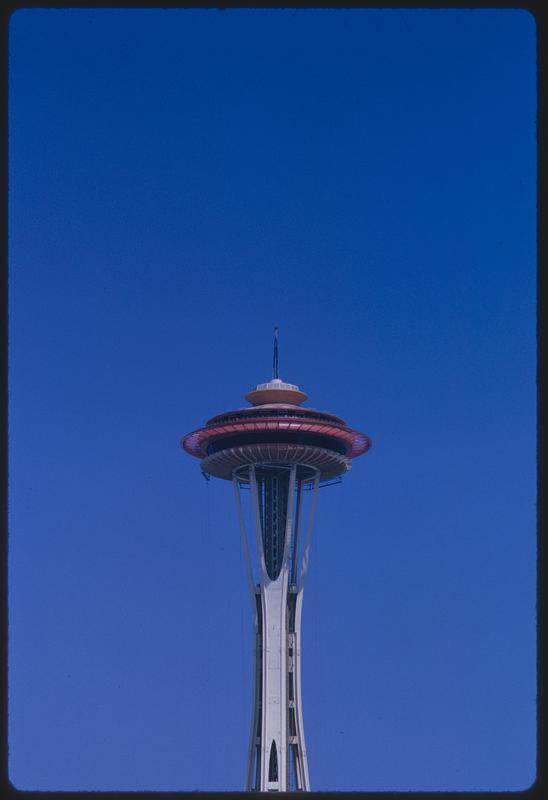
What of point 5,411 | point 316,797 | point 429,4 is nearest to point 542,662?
point 316,797

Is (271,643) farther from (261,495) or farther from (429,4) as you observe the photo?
(429,4)

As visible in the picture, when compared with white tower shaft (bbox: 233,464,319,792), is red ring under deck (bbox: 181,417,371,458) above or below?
above

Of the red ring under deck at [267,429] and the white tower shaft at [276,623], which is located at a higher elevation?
the red ring under deck at [267,429]

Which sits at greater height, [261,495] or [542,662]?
[261,495]
